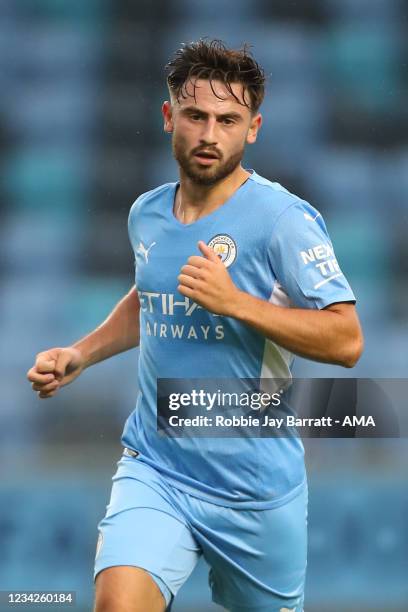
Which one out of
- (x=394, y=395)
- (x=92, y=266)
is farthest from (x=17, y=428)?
(x=394, y=395)

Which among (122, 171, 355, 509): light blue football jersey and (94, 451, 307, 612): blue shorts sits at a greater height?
(122, 171, 355, 509): light blue football jersey

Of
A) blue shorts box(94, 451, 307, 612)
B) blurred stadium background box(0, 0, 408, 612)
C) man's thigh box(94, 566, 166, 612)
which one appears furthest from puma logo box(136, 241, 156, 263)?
blurred stadium background box(0, 0, 408, 612)

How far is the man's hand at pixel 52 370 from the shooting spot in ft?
7.40

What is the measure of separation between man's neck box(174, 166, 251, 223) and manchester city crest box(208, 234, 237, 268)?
0.09m

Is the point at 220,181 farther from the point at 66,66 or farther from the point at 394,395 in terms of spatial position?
the point at 66,66

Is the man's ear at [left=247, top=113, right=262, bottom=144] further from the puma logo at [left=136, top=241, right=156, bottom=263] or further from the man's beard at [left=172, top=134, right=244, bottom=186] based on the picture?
the puma logo at [left=136, top=241, right=156, bottom=263]

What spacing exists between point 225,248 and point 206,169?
0.17 m

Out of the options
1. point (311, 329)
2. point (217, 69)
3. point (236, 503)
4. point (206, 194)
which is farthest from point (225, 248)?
point (236, 503)

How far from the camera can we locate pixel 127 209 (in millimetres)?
3908

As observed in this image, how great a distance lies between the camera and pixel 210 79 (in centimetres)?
233

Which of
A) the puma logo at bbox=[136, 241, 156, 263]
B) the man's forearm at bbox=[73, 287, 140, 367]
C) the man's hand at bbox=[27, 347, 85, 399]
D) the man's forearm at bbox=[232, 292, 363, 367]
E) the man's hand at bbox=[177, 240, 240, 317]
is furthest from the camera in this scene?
the man's forearm at bbox=[73, 287, 140, 367]

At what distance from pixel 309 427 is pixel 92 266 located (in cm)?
140

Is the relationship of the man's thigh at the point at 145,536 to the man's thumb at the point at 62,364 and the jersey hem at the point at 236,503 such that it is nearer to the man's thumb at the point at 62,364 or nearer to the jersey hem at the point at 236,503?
the jersey hem at the point at 236,503

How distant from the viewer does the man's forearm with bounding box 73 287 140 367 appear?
2570mm
